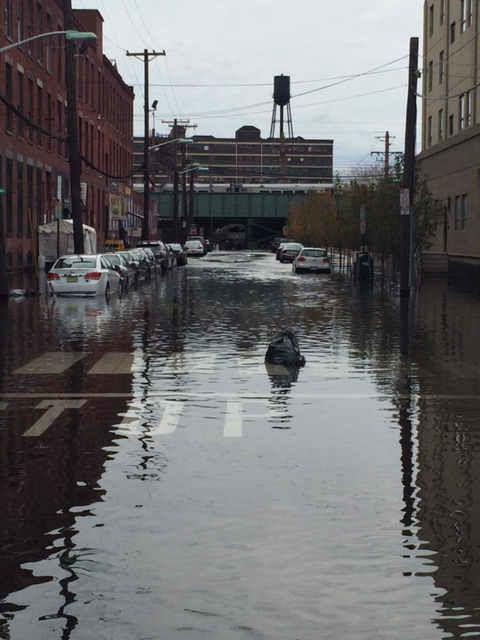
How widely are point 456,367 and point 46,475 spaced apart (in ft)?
30.9

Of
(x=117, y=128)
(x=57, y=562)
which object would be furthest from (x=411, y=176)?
(x=117, y=128)

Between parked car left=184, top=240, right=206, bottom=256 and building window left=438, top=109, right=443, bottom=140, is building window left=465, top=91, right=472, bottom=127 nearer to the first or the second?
building window left=438, top=109, right=443, bottom=140

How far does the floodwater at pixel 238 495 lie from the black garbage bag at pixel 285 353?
333 millimetres

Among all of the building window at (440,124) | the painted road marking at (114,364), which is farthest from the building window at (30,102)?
the painted road marking at (114,364)

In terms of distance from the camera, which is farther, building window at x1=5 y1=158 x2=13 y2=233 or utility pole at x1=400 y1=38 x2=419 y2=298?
building window at x1=5 y1=158 x2=13 y2=233

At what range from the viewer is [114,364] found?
17.7 meters

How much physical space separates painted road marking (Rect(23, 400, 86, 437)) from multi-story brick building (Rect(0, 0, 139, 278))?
24.6 m

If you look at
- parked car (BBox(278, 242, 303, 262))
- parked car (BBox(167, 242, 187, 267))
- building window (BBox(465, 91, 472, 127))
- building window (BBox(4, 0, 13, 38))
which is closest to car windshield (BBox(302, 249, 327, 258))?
building window (BBox(465, 91, 472, 127))

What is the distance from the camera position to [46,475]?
937 cm

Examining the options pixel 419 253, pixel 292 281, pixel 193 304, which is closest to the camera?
pixel 193 304

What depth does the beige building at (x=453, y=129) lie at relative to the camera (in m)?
51.0

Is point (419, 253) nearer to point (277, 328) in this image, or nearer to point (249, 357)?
point (277, 328)

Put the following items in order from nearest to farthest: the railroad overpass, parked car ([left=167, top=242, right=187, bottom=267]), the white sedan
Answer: the white sedan, parked car ([left=167, top=242, right=187, bottom=267]), the railroad overpass

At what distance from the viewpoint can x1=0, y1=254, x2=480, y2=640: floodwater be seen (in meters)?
5.84
